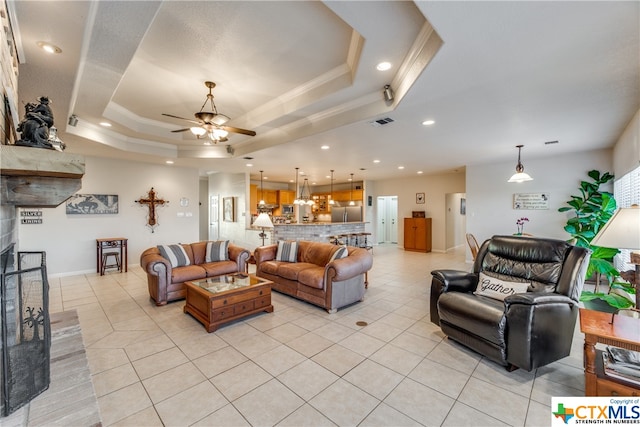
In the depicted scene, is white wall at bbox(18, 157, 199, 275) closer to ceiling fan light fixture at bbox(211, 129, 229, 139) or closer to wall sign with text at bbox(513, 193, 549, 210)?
ceiling fan light fixture at bbox(211, 129, 229, 139)

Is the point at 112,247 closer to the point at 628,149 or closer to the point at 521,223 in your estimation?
the point at 521,223

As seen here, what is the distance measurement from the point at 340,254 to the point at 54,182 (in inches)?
125

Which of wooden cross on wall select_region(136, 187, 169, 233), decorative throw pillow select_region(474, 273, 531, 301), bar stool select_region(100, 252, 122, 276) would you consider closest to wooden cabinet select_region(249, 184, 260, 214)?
wooden cross on wall select_region(136, 187, 169, 233)

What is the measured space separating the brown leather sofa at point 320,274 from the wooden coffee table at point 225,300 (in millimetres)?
608

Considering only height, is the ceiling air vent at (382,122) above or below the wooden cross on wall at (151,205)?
above

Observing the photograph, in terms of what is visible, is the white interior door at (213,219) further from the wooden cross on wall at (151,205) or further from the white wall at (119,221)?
the wooden cross on wall at (151,205)

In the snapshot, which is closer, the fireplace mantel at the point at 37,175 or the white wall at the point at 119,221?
the fireplace mantel at the point at 37,175

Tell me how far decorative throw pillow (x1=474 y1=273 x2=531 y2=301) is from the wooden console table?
77cm

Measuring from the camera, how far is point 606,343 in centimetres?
175

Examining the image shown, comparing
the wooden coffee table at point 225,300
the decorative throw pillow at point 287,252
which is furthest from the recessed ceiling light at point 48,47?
the decorative throw pillow at point 287,252

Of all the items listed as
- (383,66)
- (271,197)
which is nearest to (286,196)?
(271,197)

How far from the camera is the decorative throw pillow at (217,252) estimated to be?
188 inches

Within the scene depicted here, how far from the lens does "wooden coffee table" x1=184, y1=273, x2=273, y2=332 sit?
3105 mm

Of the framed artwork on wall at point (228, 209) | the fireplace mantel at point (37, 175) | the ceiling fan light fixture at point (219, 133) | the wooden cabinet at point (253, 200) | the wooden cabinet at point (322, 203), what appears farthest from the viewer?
the wooden cabinet at point (322, 203)
